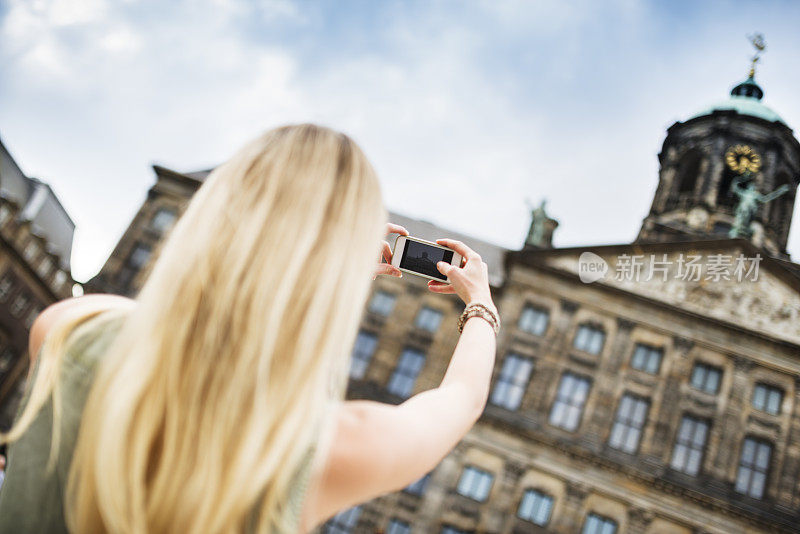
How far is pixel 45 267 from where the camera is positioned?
40.6 meters

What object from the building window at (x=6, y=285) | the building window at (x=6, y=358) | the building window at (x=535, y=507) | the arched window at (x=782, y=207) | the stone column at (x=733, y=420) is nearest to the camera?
the building window at (x=535, y=507)

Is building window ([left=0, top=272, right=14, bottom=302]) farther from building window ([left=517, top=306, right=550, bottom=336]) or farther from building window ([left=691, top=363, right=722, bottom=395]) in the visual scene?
building window ([left=691, top=363, right=722, bottom=395])

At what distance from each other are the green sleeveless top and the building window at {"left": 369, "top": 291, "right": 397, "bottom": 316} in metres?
24.8

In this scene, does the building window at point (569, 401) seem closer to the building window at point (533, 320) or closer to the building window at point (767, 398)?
the building window at point (533, 320)

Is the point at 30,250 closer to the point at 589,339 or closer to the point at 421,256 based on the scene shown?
the point at 589,339

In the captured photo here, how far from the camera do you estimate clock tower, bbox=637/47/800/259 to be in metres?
29.6

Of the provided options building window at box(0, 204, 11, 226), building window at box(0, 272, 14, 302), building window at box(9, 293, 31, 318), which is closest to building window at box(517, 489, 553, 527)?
building window at box(0, 272, 14, 302)

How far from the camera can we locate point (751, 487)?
22094mm

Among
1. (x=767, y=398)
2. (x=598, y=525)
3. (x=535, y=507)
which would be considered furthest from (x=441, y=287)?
(x=767, y=398)

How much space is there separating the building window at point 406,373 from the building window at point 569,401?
5.49 metres

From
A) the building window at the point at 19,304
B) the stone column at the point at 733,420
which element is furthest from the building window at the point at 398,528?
the building window at the point at 19,304

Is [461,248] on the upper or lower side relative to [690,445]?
lower

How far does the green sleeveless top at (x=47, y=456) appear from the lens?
3.87ft

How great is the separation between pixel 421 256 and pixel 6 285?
132 feet
